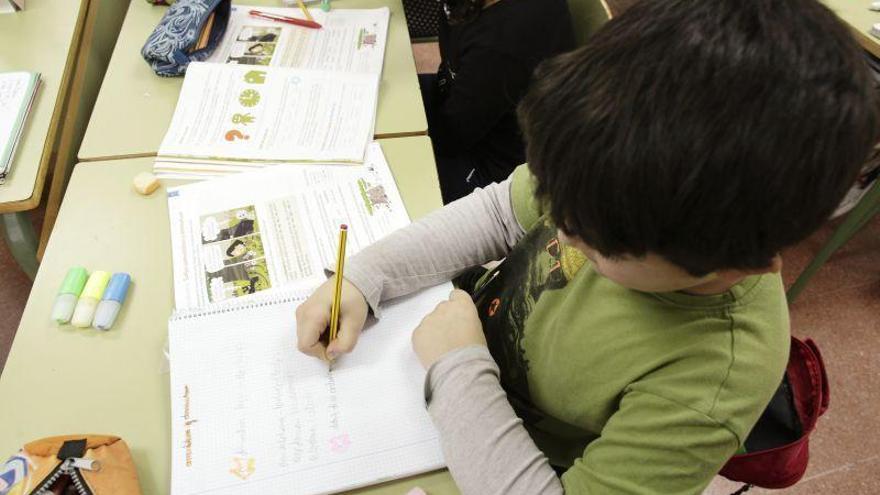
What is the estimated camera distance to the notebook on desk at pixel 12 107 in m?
0.85

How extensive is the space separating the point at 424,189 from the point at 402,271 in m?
0.19

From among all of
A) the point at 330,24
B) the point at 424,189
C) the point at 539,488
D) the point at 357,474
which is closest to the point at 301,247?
the point at 424,189

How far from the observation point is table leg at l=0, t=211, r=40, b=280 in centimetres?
95

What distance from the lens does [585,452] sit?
57 centimetres

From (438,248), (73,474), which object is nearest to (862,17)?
(438,248)

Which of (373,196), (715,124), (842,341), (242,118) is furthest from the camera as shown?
(842,341)

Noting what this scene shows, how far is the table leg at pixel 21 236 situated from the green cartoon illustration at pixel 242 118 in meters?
0.38

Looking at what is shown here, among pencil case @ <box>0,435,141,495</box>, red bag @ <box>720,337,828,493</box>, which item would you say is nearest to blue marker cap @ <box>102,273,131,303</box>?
pencil case @ <box>0,435,141,495</box>

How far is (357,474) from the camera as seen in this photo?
1.88ft

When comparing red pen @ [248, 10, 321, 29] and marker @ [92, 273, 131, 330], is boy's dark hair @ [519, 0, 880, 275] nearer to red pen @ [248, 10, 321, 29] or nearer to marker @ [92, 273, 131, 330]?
marker @ [92, 273, 131, 330]

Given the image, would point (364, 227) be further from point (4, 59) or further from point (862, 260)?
point (862, 260)

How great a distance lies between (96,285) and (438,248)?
431 mm

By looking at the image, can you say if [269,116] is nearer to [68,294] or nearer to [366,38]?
[366,38]

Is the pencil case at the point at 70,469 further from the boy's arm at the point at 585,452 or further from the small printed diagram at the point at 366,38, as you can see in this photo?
the small printed diagram at the point at 366,38
